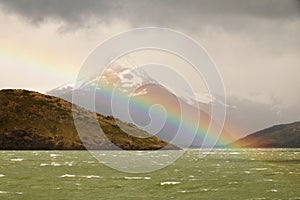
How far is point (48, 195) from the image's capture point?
52.1m

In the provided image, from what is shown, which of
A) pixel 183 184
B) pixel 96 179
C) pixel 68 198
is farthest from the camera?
pixel 96 179

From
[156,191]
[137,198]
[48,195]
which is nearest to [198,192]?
[156,191]

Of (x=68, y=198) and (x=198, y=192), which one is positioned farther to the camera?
(x=198, y=192)

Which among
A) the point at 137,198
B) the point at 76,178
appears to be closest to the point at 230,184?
the point at 137,198

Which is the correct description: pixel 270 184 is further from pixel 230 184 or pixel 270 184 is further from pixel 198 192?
pixel 198 192

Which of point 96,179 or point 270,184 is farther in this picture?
point 96,179

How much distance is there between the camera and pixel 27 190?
184 feet

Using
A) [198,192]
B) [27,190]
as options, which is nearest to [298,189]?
[198,192]

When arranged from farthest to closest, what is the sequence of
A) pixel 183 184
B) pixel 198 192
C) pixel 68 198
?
pixel 183 184 < pixel 198 192 < pixel 68 198

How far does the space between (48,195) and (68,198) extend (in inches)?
132

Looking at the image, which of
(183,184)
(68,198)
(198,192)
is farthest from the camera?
(183,184)

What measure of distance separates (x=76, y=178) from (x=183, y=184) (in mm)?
17771

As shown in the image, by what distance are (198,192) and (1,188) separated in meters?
24.3

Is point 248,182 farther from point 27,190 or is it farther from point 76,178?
point 27,190
